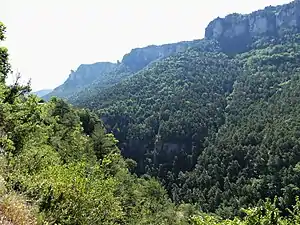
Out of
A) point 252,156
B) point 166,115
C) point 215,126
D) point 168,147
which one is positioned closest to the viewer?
point 252,156

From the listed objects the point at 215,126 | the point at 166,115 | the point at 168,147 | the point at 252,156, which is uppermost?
the point at 166,115

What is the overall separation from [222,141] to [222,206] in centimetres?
3120

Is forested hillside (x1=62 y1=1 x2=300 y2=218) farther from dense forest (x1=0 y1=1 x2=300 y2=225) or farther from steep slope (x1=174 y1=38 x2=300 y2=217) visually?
dense forest (x1=0 y1=1 x2=300 y2=225)

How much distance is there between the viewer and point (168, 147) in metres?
133

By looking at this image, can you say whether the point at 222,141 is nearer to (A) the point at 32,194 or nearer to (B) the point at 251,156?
(B) the point at 251,156

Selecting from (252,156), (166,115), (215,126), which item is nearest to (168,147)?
(166,115)

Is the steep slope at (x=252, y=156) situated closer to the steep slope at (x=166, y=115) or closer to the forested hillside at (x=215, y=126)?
the forested hillside at (x=215, y=126)

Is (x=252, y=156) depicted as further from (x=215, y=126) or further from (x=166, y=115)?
(x=166, y=115)

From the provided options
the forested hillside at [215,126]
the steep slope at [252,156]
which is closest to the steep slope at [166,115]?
the forested hillside at [215,126]

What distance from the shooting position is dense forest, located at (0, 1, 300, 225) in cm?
1187

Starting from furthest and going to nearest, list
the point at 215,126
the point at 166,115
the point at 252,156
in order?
the point at 166,115
the point at 215,126
the point at 252,156

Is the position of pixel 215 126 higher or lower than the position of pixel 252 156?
higher

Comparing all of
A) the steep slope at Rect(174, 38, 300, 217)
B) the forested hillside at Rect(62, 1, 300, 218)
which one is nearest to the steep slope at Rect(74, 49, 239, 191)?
the forested hillside at Rect(62, 1, 300, 218)

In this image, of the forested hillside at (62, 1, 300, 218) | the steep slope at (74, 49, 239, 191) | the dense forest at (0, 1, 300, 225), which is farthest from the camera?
the steep slope at (74, 49, 239, 191)
